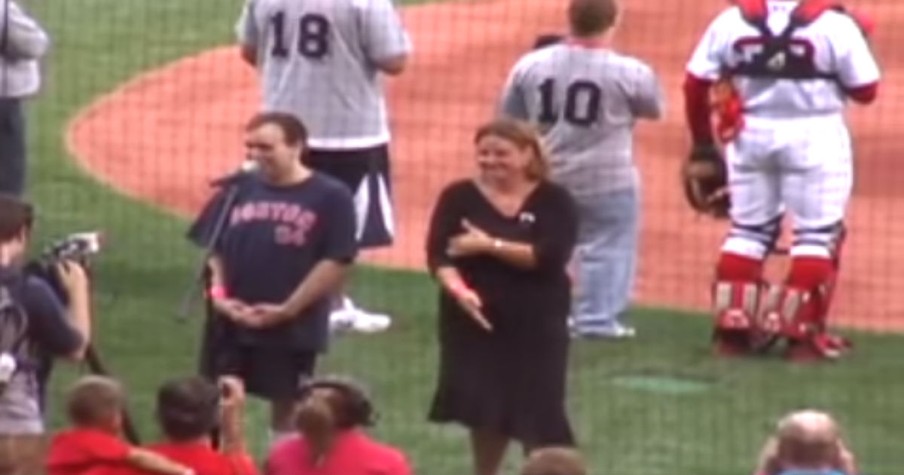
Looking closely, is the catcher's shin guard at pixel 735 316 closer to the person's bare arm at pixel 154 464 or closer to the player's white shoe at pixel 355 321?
the player's white shoe at pixel 355 321

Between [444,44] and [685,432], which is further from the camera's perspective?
[444,44]

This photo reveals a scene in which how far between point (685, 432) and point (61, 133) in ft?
22.0

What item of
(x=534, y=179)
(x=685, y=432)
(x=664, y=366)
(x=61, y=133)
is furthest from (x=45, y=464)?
(x=61, y=133)

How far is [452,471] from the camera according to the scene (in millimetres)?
10773

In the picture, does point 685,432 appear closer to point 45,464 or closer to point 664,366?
point 664,366

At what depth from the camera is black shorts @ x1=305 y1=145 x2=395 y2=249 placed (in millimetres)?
12570

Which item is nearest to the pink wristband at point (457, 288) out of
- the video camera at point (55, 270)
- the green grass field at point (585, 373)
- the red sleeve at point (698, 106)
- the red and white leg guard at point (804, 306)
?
the green grass field at point (585, 373)

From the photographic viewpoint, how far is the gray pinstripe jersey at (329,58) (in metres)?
12.5

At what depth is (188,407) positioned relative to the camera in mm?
8656

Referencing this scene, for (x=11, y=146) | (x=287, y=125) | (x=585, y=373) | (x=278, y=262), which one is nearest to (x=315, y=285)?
(x=278, y=262)

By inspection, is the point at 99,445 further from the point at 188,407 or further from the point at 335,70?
the point at 335,70

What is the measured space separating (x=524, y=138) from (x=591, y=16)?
2.53m

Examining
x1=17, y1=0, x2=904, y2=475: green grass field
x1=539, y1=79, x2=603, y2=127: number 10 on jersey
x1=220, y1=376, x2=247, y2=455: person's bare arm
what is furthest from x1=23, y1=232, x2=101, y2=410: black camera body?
x1=539, y1=79, x2=603, y2=127: number 10 on jersey

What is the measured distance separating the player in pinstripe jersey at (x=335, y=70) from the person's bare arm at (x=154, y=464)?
3856 millimetres
